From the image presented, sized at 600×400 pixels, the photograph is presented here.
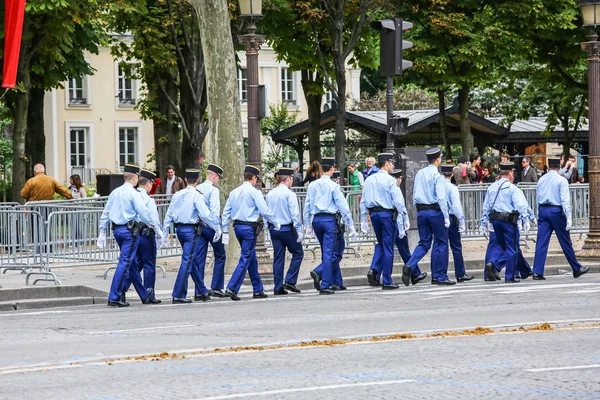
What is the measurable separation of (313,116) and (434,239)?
21.2 meters

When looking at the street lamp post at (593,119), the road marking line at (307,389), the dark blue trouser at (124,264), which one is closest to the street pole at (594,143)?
the street lamp post at (593,119)

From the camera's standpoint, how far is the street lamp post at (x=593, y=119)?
23.2 meters

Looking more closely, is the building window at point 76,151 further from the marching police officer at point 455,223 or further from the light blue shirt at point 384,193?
the light blue shirt at point 384,193

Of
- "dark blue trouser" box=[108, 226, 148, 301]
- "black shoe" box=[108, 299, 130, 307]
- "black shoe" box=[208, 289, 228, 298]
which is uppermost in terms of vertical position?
"dark blue trouser" box=[108, 226, 148, 301]

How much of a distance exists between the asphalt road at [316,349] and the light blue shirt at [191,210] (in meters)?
1.11

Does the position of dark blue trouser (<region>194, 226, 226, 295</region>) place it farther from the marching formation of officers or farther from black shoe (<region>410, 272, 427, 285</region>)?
black shoe (<region>410, 272, 427, 285</region>)

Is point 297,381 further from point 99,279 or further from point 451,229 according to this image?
point 99,279

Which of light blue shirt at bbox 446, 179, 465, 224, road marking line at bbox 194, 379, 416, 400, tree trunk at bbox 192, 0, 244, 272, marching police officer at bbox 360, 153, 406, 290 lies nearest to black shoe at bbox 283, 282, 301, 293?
marching police officer at bbox 360, 153, 406, 290

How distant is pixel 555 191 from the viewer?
2022 centimetres

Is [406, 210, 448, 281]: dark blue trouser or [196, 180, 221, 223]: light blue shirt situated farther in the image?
[406, 210, 448, 281]: dark blue trouser

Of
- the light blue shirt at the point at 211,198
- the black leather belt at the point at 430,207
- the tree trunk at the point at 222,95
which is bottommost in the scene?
the black leather belt at the point at 430,207

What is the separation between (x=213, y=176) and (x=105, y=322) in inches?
154

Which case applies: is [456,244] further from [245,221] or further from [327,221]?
[245,221]

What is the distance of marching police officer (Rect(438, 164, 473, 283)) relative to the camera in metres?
19.7
